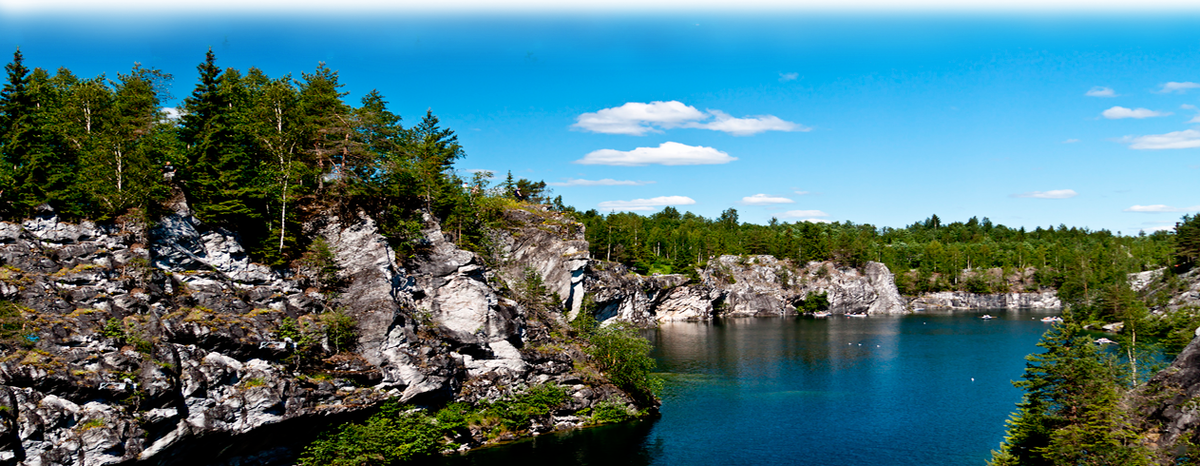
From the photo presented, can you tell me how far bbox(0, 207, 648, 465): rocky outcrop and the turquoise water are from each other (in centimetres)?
643

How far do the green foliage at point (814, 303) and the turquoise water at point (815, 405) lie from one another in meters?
43.5

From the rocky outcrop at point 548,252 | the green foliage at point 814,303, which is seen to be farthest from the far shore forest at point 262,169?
the green foliage at point 814,303

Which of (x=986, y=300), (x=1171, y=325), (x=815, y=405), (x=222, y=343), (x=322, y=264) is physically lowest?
(x=815, y=405)

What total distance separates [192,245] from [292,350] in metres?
9.86

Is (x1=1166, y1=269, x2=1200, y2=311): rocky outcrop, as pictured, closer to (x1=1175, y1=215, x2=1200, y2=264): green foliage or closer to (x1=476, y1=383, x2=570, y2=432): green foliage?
(x1=1175, y1=215, x2=1200, y2=264): green foliage

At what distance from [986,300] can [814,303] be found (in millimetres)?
51502

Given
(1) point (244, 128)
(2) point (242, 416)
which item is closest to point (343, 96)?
(1) point (244, 128)

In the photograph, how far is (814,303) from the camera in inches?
5817

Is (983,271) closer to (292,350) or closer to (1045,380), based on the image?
(1045,380)

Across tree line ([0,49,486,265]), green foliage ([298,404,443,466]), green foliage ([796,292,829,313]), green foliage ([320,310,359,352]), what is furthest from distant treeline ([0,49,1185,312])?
green foliage ([796,292,829,313])

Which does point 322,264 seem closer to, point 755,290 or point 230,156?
point 230,156

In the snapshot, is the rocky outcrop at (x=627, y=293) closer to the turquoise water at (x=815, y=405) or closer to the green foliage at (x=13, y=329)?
the turquoise water at (x=815, y=405)

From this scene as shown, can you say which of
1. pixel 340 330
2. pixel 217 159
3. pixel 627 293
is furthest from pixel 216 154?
pixel 627 293

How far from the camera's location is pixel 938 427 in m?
51.1
